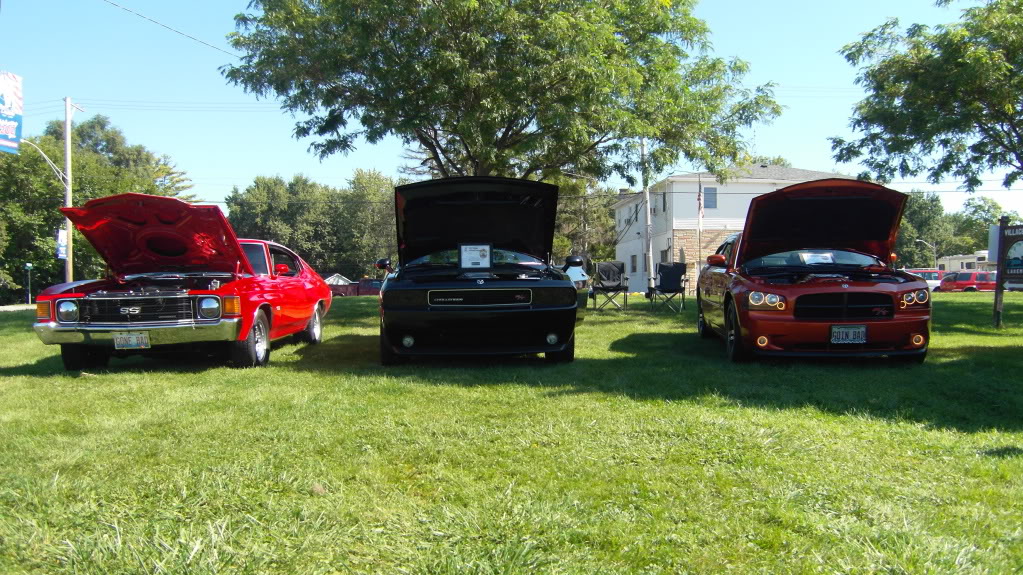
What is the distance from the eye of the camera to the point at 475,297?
6.13 metres

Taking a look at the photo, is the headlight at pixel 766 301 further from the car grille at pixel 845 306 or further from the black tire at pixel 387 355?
the black tire at pixel 387 355

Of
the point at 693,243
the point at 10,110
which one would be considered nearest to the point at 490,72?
the point at 10,110

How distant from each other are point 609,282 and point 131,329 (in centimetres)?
1004

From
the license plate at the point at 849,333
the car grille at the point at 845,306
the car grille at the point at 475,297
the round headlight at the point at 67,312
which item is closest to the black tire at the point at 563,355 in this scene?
the car grille at the point at 475,297

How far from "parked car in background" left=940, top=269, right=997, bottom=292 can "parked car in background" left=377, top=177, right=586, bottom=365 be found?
37791 millimetres

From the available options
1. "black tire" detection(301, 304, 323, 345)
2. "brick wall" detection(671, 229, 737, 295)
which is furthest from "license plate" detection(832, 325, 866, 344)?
"brick wall" detection(671, 229, 737, 295)

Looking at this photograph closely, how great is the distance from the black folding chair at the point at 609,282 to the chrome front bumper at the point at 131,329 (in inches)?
354

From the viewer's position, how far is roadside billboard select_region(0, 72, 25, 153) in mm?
19234

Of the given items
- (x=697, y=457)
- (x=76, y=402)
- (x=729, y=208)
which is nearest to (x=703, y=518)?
(x=697, y=457)

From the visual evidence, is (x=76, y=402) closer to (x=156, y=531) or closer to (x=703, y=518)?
(x=156, y=531)

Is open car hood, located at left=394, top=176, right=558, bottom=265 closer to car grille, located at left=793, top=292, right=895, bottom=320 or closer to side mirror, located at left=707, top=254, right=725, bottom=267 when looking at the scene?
side mirror, located at left=707, top=254, right=725, bottom=267

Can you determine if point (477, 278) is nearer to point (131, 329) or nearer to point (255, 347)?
point (255, 347)

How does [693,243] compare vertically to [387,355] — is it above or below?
above

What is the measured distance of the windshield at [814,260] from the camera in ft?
23.1
